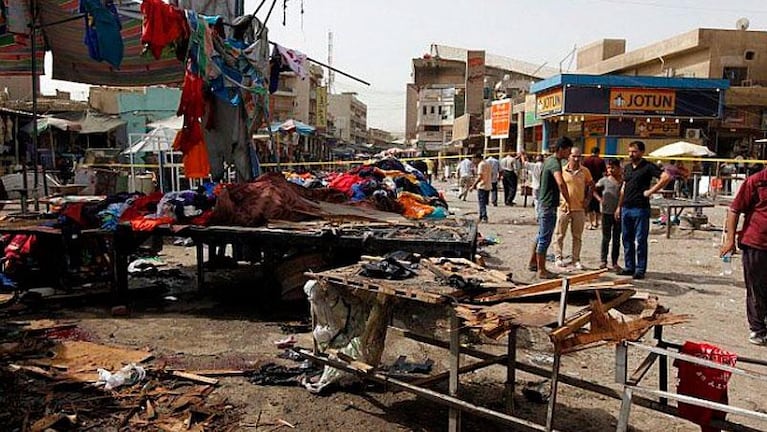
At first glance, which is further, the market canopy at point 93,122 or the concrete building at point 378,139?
the concrete building at point 378,139

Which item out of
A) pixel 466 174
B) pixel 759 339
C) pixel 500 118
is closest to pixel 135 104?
pixel 500 118

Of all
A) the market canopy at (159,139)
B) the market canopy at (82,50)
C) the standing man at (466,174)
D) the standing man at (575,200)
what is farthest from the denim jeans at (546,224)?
the standing man at (466,174)

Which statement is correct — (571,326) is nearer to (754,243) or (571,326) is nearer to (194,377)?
(194,377)

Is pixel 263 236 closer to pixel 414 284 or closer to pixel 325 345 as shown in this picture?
pixel 325 345

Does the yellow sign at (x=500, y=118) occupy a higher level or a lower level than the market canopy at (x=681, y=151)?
higher

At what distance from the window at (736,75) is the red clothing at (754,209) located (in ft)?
97.1

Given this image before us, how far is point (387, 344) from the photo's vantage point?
6.16 metres

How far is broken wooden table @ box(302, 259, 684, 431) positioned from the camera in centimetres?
327

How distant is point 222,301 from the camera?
25.8 feet

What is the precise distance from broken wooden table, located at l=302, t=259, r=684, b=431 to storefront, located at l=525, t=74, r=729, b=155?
25.1 m

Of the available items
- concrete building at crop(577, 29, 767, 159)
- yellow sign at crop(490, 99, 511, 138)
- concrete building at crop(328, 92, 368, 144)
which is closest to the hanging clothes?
concrete building at crop(577, 29, 767, 159)

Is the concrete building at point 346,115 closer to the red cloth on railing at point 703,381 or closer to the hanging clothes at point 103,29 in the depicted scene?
the hanging clothes at point 103,29

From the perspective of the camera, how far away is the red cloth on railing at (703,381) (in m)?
3.29

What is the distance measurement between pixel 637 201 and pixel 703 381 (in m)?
5.82
